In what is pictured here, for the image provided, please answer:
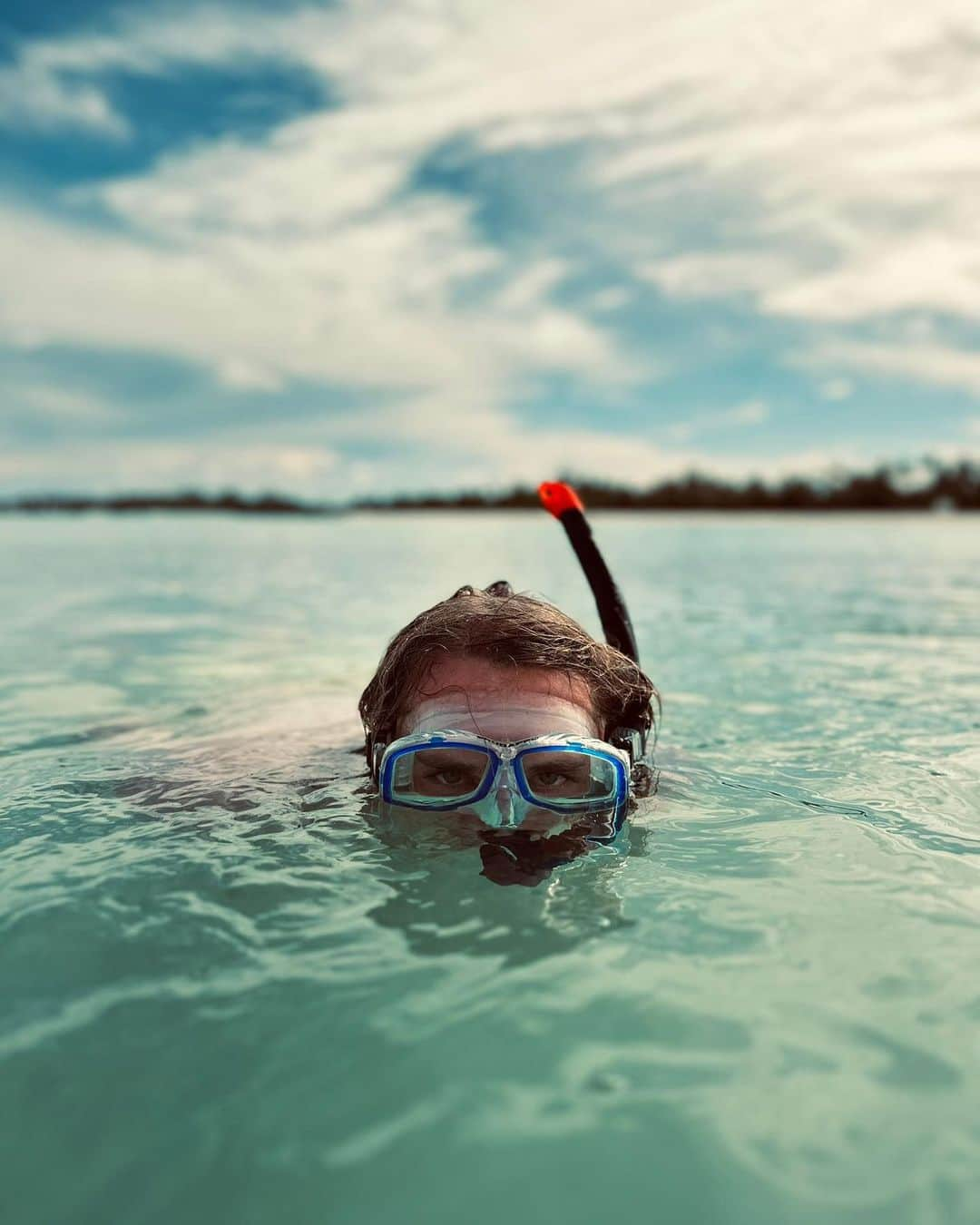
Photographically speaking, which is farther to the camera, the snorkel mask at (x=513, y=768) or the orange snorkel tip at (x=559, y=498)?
the orange snorkel tip at (x=559, y=498)

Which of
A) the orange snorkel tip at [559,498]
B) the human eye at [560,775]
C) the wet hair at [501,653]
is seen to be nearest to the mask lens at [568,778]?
the human eye at [560,775]

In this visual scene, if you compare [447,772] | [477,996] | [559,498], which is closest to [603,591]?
[559,498]

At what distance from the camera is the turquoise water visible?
157 cm

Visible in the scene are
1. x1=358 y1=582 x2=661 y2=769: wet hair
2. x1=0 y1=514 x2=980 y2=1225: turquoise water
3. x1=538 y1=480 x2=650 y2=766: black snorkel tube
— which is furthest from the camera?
x1=538 y1=480 x2=650 y2=766: black snorkel tube

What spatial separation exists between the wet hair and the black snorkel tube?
9cm

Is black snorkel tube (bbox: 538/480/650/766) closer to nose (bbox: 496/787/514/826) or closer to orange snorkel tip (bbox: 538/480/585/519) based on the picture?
orange snorkel tip (bbox: 538/480/585/519)

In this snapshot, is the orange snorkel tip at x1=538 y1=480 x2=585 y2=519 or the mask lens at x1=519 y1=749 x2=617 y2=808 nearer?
the mask lens at x1=519 y1=749 x2=617 y2=808

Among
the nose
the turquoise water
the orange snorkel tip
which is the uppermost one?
the orange snorkel tip

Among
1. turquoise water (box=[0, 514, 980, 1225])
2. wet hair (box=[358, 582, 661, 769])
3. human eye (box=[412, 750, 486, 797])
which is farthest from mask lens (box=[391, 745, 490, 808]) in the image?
wet hair (box=[358, 582, 661, 769])

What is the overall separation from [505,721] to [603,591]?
3.45 ft

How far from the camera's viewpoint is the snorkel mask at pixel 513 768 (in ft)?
9.64

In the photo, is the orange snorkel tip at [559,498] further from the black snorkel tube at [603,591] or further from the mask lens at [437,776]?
the mask lens at [437,776]

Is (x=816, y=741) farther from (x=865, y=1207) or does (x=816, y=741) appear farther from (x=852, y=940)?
(x=865, y=1207)

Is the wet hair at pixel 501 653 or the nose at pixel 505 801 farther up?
the wet hair at pixel 501 653
